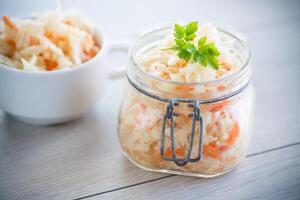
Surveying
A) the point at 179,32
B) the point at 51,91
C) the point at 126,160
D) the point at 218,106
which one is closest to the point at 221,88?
the point at 218,106

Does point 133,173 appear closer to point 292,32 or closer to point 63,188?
point 63,188

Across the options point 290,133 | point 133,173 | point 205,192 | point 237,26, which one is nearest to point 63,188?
point 133,173

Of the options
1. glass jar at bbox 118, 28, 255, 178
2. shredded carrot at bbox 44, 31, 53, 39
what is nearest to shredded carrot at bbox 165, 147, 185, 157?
glass jar at bbox 118, 28, 255, 178

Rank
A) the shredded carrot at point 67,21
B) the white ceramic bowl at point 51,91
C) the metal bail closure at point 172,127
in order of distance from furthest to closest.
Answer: the shredded carrot at point 67,21 < the white ceramic bowl at point 51,91 < the metal bail closure at point 172,127

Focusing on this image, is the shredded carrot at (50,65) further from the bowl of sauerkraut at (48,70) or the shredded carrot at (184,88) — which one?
the shredded carrot at (184,88)

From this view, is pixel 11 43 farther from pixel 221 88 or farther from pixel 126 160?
pixel 221 88

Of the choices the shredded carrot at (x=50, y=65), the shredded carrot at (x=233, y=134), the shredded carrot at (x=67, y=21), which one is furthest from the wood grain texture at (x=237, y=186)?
the shredded carrot at (x=67, y=21)
